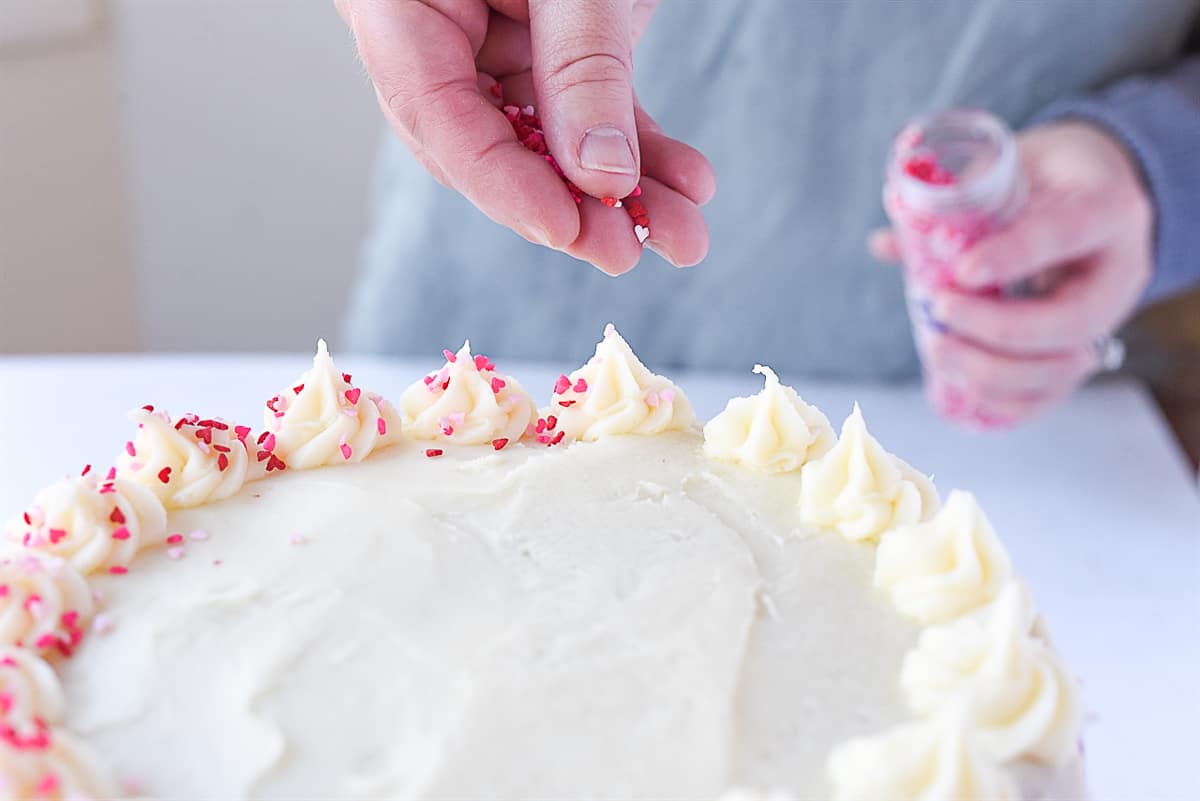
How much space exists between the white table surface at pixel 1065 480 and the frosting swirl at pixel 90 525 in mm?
650

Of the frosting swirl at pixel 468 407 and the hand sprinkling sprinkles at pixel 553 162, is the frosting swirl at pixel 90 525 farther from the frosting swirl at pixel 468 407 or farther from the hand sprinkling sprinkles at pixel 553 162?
the hand sprinkling sprinkles at pixel 553 162

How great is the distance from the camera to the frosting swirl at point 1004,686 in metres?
0.91

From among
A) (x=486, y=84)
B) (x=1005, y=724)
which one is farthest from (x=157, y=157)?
(x=1005, y=724)

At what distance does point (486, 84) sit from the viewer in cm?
140

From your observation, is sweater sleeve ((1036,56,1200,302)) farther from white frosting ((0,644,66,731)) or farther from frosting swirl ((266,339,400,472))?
white frosting ((0,644,66,731))

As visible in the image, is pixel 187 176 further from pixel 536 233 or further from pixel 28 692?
pixel 28 692

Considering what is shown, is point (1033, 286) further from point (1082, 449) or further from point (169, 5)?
point (169, 5)

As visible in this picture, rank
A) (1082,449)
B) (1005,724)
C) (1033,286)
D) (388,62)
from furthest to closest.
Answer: (1082,449) → (1033,286) → (388,62) → (1005,724)

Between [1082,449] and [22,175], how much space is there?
2.40 meters

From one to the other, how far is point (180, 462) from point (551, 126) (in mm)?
464

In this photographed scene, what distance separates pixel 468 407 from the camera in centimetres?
130

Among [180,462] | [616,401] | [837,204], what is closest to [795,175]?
[837,204]

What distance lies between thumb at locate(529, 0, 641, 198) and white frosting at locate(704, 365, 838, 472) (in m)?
0.23

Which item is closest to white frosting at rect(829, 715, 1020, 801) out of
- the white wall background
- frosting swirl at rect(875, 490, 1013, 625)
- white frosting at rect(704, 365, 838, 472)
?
frosting swirl at rect(875, 490, 1013, 625)
